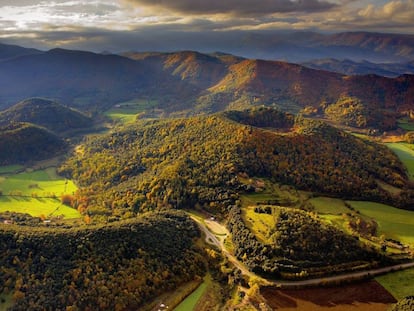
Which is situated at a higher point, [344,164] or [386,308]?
[344,164]

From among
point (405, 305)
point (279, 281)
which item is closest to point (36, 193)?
point (279, 281)

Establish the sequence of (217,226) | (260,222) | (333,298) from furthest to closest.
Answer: (217,226) → (260,222) → (333,298)

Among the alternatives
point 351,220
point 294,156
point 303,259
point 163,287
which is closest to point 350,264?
point 303,259

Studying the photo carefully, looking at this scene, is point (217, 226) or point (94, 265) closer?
point (94, 265)

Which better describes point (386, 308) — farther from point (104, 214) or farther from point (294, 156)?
point (104, 214)

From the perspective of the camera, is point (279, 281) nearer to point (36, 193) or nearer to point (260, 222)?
point (260, 222)

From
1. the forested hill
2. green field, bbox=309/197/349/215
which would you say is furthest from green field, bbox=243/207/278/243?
green field, bbox=309/197/349/215

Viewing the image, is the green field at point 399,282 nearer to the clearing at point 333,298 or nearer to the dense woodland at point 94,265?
the clearing at point 333,298
